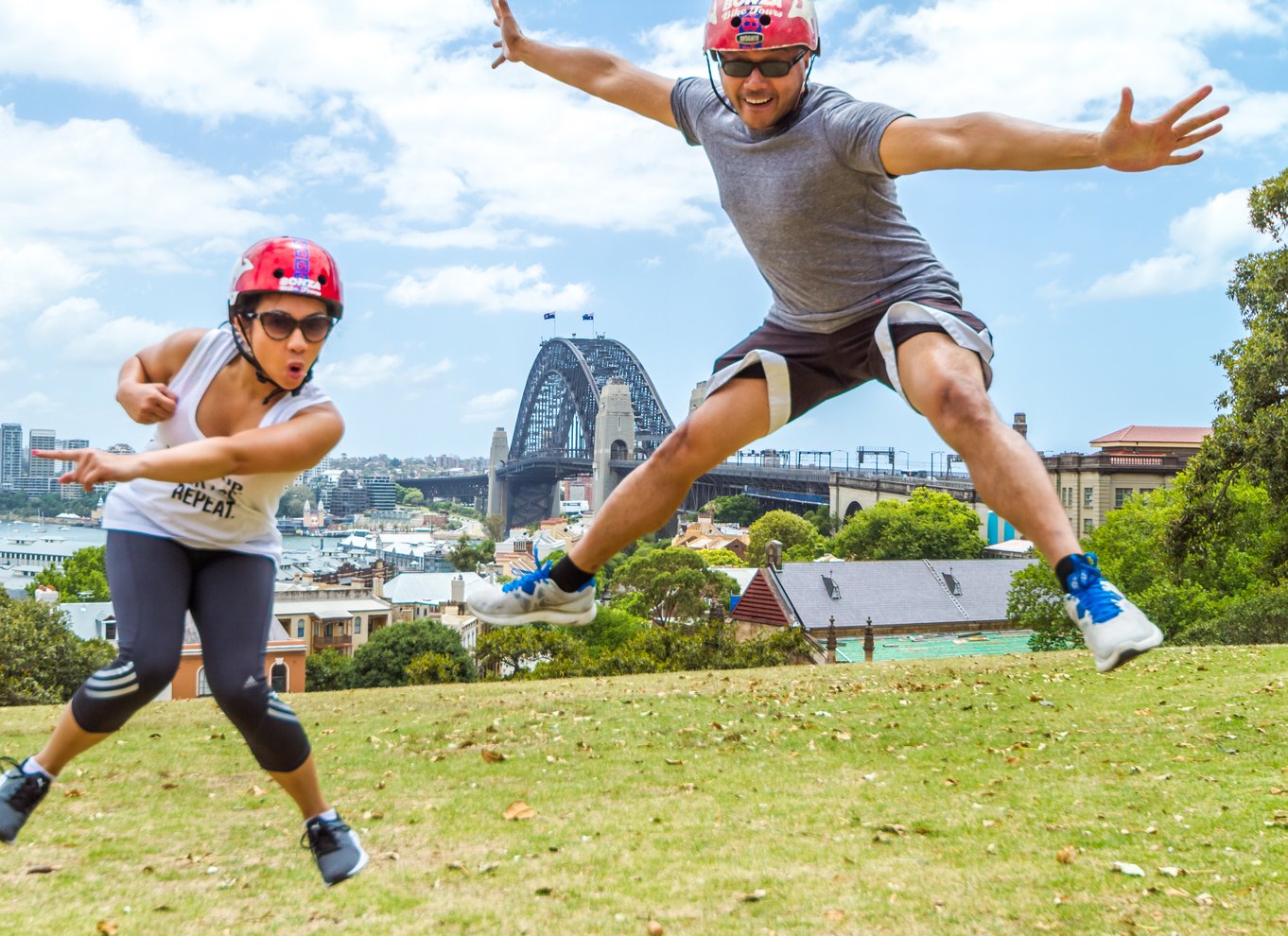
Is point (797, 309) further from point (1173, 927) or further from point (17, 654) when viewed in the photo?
point (17, 654)

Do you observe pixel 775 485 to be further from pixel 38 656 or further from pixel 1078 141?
pixel 1078 141

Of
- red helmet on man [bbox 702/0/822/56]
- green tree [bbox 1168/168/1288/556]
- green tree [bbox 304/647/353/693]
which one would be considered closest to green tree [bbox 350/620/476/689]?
green tree [bbox 304/647/353/693]

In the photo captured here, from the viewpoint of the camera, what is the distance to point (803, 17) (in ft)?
11.9

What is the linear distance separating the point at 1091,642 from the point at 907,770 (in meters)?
7.17

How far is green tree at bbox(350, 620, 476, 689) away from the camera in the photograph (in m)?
43.2

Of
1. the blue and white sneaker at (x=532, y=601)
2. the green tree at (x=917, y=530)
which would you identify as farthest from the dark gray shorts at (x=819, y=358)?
the green tree at (x=917, y=530)

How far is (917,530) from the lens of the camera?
7231 centimetres

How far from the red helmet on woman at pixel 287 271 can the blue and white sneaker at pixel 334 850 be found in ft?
6.10

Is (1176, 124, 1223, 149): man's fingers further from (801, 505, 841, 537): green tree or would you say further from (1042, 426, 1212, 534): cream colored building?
(801, 505, 841, 537): green tree

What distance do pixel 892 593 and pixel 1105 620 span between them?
5528 centimetres

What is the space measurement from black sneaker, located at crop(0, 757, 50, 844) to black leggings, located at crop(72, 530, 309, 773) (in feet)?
1.08

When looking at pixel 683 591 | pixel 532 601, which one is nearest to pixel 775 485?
pixel 683 591

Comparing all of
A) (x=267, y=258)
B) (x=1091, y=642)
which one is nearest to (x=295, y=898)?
(x=267, y=258)

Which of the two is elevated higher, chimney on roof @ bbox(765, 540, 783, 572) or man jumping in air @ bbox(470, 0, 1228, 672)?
man jumping in air @ bbox(470, 0, 1228, 672)
